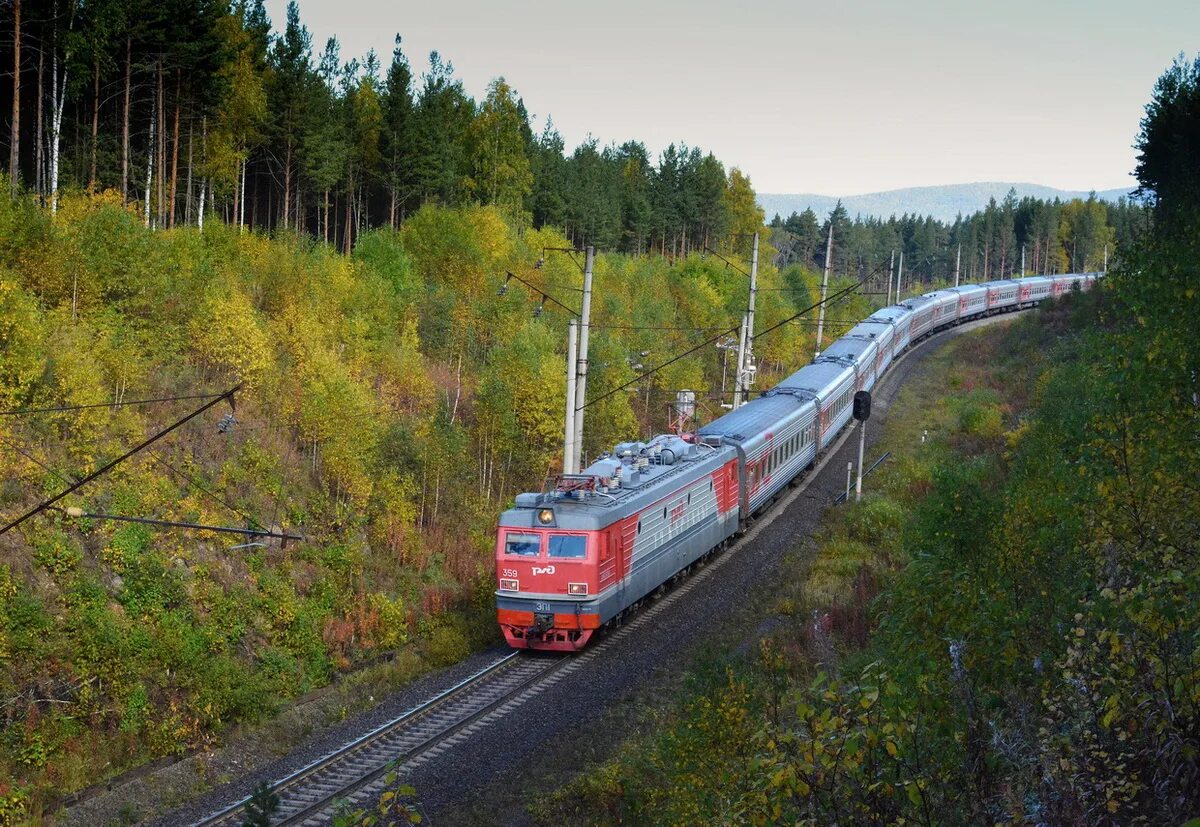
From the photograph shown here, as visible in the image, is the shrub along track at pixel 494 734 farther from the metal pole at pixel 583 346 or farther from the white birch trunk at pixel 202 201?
the white birch trunk at pixel 202 201

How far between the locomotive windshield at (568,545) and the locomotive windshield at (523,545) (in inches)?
12.2

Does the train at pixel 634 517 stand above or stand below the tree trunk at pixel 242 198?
below

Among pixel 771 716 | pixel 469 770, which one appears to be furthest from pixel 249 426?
pixel 771 716

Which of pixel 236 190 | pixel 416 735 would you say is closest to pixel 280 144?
pixel 236 190

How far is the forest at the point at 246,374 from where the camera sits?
1920cm

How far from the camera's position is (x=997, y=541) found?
1341 cm

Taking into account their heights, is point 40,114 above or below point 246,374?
above

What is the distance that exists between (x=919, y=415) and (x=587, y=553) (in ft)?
98.4

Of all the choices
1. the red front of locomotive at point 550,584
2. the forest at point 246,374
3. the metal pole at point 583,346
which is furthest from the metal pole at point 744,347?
the red front of locomotive at point 550,584

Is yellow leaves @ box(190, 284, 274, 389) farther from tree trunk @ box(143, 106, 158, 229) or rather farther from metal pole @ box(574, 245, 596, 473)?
tree trunk @ box(143, 106, 158, 229)

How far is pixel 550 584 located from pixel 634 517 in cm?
229

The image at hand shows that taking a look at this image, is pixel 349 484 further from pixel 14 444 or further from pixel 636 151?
pixel 636 151

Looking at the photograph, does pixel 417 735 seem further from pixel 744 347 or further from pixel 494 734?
pixel 744 347

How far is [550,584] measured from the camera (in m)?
20.0
